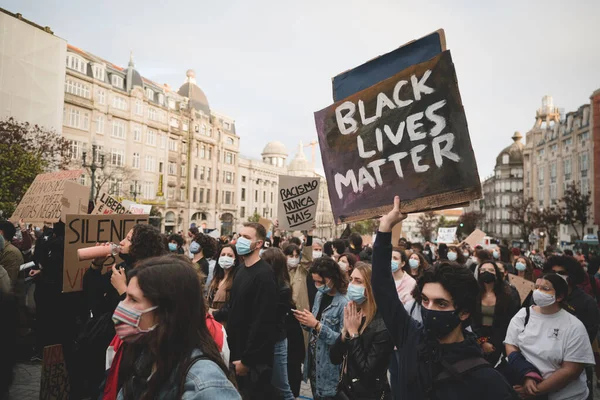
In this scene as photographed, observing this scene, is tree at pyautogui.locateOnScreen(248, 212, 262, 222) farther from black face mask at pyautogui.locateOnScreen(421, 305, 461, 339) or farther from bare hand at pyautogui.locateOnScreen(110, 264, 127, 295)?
black face mask at pyautogui.locateOnScreen(421, 305, 461, 339)

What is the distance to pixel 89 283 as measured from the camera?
14.7ft

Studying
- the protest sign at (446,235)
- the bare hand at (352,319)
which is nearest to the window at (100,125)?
the protest sign at (446,235)

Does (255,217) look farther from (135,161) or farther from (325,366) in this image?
(325,366)

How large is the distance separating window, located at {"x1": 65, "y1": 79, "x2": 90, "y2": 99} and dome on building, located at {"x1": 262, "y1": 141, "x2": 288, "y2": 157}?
5253 centimetres

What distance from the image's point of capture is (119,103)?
4391 cm

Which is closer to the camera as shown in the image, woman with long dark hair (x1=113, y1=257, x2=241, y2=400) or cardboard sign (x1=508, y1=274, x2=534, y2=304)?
woman with long dark hair (x1=113, y1=257, x2=241, y2=400)

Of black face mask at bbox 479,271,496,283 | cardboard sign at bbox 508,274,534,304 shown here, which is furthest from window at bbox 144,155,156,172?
black face mask at bbox 479,271,496,283

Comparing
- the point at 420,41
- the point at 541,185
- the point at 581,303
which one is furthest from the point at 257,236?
the point at 541,185

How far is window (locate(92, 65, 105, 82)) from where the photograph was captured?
41.5 meters

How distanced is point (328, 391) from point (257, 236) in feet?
5.88

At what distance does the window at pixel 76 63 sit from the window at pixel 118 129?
18.1 ft

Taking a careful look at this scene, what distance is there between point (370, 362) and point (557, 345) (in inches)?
65.0

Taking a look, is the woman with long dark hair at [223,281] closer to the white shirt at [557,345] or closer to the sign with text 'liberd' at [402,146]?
the sign with text 'liberd' at [402,146]

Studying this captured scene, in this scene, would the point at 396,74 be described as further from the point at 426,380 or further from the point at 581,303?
the point at 581,303
